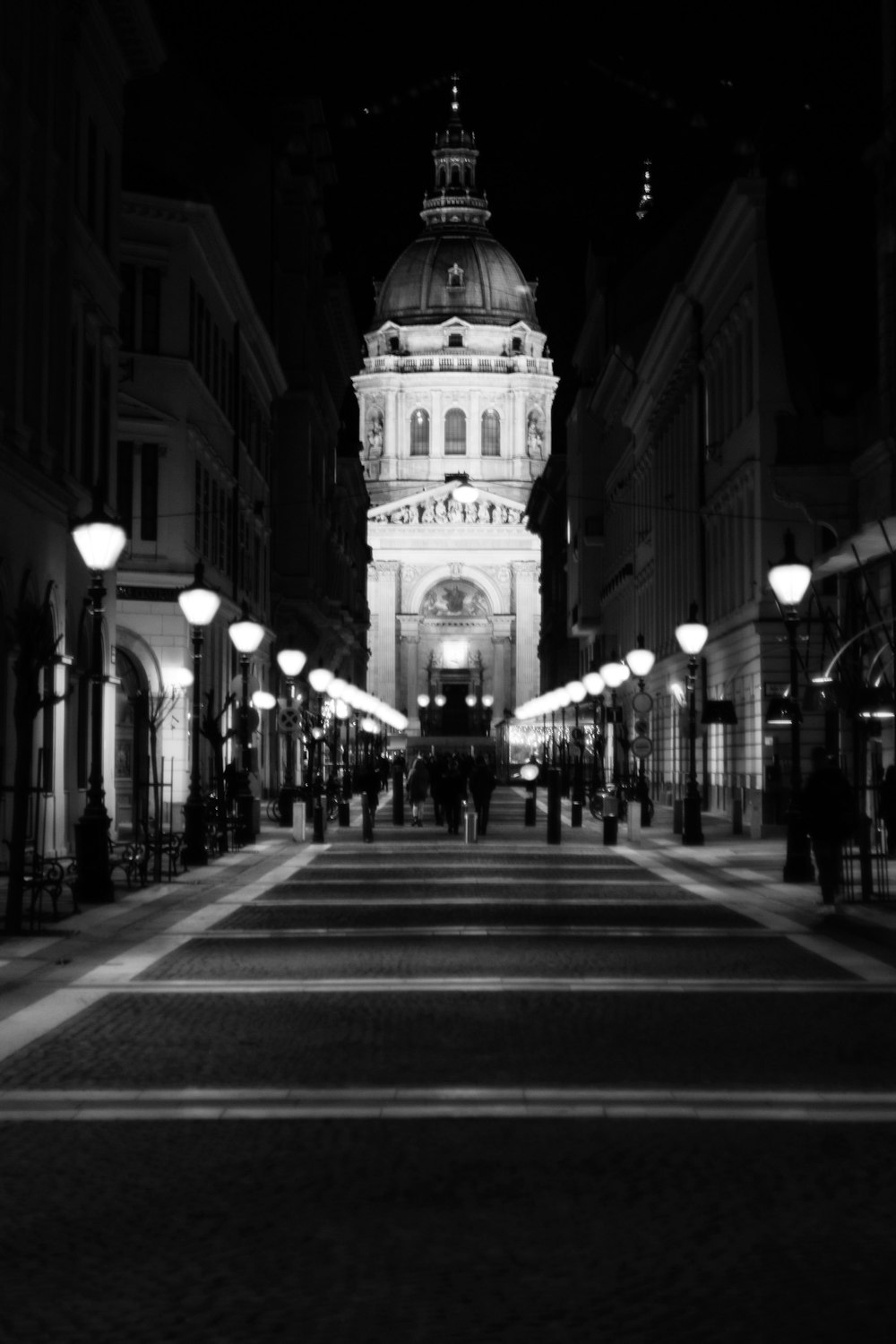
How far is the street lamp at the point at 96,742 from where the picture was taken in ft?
73.8

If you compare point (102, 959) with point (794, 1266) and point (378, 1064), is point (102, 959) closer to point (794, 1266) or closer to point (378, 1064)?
point (378, 1064)

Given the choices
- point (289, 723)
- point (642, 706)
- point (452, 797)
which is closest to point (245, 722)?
point (289, 723)

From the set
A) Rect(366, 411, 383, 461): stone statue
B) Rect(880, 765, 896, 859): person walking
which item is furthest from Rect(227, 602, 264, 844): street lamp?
Rect(366, 411, 383, 461): stone statue

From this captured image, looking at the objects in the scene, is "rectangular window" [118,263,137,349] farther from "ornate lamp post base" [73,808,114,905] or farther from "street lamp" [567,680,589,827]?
"ornate lamp post base" [73,808,114,905]

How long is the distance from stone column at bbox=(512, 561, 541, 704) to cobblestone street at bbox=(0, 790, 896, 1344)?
167364 millimetres

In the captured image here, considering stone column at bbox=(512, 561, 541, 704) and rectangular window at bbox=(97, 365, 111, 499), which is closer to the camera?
rectangular window at bbox=(97, 365, 111, 499)

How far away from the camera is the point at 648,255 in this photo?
87875mm

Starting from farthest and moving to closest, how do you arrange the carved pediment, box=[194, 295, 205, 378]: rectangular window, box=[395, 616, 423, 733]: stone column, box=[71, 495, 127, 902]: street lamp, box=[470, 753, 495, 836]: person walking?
box=[395, 616, 423, 733]: stone column, the carved pediment, box=[194, 295, 205, 378]: rectangular window, box=[470, 753, 495, 836]: person walking, box=[71, 495, 127, 902]: street lamp

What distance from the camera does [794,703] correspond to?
27.8 m

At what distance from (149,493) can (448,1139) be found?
130 ft

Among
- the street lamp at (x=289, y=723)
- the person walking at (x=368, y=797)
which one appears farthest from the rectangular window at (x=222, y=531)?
the person walking at (x=368, y=797)

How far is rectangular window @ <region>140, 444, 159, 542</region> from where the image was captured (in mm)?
47812

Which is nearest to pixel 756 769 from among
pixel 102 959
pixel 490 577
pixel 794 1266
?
pixel 102 959

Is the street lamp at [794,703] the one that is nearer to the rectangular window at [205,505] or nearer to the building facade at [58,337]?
the building facade at [58,337]
